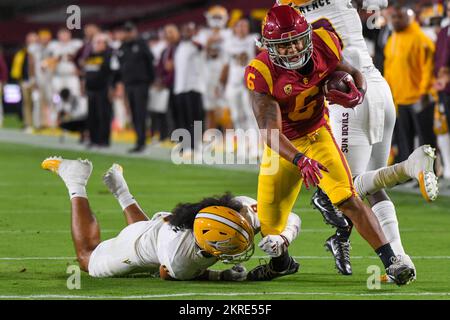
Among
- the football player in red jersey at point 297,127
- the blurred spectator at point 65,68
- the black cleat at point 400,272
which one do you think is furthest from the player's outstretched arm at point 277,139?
the blurred spectator at point 65,68

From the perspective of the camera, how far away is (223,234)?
6.94 metres

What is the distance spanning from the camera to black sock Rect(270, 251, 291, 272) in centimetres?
739

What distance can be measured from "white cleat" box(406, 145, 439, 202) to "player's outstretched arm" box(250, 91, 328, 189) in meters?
0.53

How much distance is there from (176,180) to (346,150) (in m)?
6.54

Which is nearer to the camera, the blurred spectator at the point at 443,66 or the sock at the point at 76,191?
the sock at the point at 76,191

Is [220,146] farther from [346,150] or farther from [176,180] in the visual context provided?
[346,150]

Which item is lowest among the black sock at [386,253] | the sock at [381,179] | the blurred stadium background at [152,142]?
the blurred stadium background at [152,142]

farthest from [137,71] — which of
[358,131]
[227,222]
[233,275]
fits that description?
[227,222]

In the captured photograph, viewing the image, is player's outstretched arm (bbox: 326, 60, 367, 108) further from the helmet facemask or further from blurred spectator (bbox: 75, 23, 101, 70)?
blurred spectator (bbox: 75, 23, 101, 70)

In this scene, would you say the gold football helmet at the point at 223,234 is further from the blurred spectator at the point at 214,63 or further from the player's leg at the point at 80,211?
the blurred spectator at the point at 214,63

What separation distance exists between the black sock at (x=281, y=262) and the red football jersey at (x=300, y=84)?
715 millimetres

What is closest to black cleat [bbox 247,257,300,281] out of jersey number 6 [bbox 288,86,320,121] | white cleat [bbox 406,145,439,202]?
jersey number 6 [bbox 288,86,320,121]

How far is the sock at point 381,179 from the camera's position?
7219 millimetres

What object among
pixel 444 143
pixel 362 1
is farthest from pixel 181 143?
pixel 362 1
